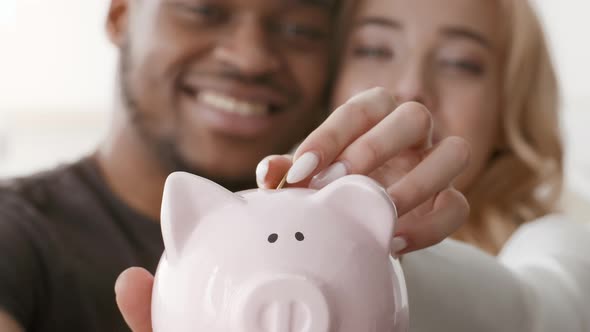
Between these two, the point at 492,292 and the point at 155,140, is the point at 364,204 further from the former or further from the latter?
the point at 155,140

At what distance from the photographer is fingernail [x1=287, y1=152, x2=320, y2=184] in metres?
0.49

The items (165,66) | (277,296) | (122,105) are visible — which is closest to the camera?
(277,296)

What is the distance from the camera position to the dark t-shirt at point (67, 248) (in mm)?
941

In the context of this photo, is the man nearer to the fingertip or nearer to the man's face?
the man's face

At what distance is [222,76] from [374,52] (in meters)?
0.26

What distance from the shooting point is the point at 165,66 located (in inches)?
44.9

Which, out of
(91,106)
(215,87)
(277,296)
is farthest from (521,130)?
(91,106)

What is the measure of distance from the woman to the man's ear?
429 mm

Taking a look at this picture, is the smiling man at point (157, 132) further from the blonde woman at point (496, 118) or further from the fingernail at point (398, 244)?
the fingernail at point (398, 244)

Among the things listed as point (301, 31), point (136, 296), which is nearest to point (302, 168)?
point (136, 296)

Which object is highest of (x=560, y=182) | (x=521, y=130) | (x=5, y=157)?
(x=521, y=130)

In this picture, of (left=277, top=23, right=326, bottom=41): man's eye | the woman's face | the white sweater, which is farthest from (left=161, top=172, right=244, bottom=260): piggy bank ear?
(left=277, top=23, right=326, bottom=41): man's eye

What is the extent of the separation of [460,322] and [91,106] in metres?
1.72

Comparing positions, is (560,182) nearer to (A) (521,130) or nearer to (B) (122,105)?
(A) (521,130)
